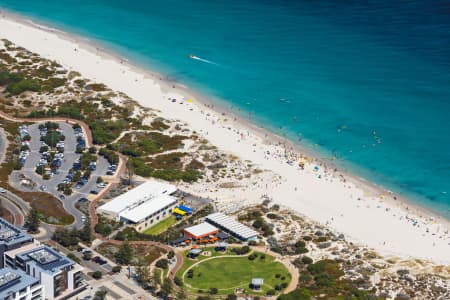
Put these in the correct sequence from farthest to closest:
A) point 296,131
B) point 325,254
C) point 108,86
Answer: point 108,86, point 296,131, point 325,254

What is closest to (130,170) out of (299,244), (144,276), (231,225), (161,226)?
(161,226)

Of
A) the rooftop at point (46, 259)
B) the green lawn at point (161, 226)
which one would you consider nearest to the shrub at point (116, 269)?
the rooftop at point (46, 259)

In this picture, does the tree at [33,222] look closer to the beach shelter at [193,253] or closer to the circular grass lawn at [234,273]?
the beach shelter at [193,253]

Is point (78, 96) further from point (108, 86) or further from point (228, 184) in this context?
point (228, 184)

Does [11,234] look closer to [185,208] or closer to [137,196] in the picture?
[137,196]

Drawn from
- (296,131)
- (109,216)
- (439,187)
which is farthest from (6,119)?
(439,187)

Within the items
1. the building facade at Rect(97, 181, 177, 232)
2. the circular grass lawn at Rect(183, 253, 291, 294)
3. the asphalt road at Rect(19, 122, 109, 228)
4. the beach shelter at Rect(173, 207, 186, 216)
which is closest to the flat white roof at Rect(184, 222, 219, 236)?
the beach shelter at Rect(173, 207, 186, 216)
